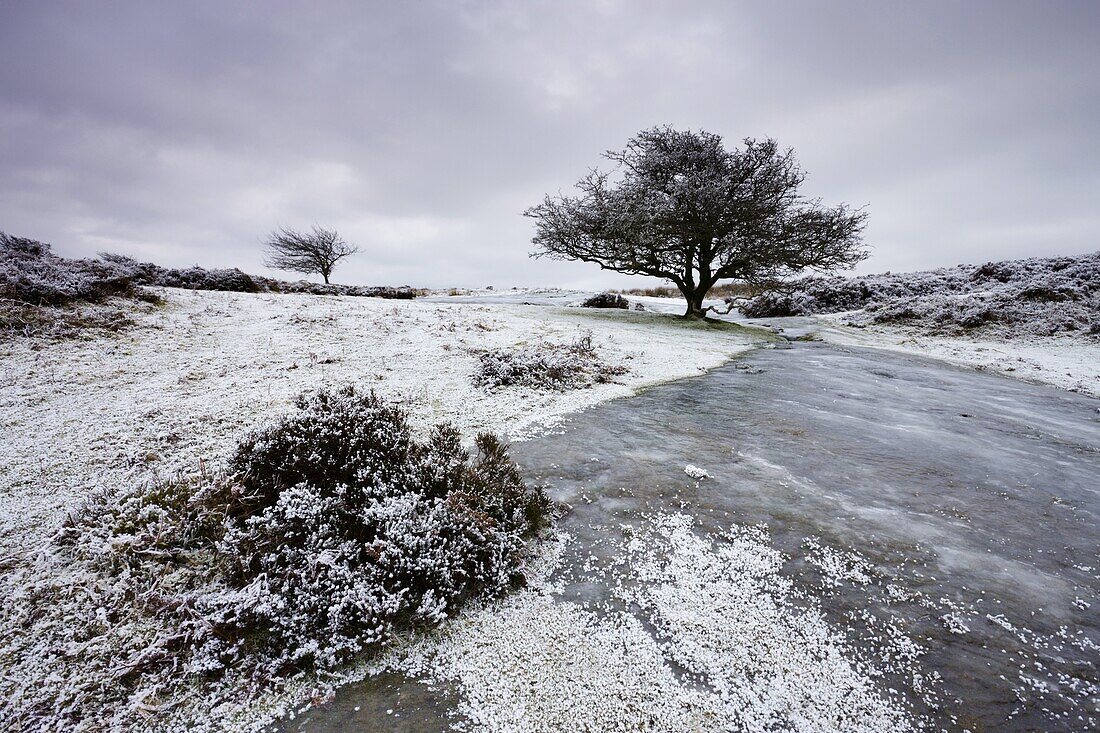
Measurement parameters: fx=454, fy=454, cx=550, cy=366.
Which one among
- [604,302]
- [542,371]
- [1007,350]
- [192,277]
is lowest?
[1007,350]

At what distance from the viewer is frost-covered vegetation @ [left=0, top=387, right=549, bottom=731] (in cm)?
182

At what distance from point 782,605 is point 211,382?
622 centimetres

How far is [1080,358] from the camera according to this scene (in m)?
9.99

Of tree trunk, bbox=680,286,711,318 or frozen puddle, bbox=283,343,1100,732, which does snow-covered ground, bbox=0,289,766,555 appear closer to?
frozen puddle, bbox=283,343,1100,732

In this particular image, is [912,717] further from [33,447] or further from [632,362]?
[632,362]

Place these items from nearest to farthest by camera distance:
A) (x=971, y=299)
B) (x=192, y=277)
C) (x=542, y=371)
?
1. (x=542, y=371)
2. (x=192, y=277)
3. (x=971, y=299)

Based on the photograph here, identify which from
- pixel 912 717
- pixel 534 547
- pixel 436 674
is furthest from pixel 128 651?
pixel 912 717

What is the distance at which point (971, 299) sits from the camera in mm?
15945

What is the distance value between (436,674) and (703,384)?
566 centimetres

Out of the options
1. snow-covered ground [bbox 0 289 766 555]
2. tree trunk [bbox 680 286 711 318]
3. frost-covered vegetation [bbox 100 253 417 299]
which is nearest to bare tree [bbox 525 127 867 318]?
tree trunk [bbox 680 286 711 318]

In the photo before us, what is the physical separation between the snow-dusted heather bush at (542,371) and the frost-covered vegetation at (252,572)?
3037 mm

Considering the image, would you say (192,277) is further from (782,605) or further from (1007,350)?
(1007,350)

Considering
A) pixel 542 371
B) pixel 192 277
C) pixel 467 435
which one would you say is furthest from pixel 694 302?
pixel 192 277

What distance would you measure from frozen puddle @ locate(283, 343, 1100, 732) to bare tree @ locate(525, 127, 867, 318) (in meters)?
11.7
